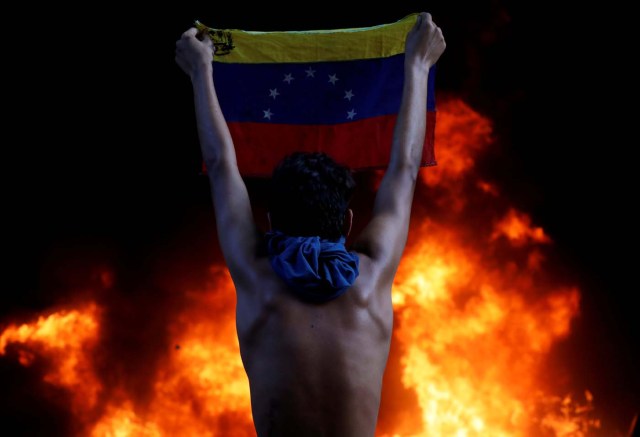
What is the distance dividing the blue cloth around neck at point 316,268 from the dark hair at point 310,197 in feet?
0.30

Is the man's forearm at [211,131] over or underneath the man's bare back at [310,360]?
over

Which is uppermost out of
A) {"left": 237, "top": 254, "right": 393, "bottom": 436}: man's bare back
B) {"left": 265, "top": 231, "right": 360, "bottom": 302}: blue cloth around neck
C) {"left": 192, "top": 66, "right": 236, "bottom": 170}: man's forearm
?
{"left": 192, "top": 66, "right": 236, "bottom": 170}: man's forearm

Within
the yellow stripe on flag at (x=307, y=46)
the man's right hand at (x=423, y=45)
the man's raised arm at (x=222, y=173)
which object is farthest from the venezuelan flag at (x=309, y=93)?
the man's raised arm at (x=222, y=173)

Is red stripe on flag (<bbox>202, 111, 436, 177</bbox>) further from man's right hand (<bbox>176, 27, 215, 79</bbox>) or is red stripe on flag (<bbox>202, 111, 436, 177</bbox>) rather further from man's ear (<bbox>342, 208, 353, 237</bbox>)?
man's ear (<bbox>342, 208, 353, 237</bbox>)

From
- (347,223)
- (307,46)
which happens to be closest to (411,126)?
(347,223)

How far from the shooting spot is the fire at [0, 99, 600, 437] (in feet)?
21.9

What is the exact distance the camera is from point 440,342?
22.6ft

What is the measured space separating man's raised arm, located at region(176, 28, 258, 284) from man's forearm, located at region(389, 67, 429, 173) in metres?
0.72

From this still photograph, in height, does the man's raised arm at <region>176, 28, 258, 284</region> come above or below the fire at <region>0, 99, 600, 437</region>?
below

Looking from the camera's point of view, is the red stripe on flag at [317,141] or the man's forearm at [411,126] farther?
the red stripe on flag at [317,141]

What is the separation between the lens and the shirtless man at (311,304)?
2.00 metres

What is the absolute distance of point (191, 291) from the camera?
7035 millimetres

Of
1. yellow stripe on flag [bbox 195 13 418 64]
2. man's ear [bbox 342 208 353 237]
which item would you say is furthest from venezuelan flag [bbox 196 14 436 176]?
man's ear [bbox 342 208 353 237]

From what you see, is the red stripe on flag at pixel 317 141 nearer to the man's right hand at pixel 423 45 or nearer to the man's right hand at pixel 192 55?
the man's right hand at pixel 423 45
